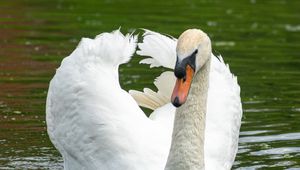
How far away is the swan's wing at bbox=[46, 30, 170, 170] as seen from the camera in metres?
8.20

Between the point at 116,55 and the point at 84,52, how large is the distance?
306mm

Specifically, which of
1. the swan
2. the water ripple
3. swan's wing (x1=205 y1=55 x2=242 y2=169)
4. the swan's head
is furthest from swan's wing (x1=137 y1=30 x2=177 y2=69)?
the water ripple

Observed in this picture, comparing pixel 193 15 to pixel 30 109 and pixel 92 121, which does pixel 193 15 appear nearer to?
pixel 30 109

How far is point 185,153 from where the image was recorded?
7461 mm

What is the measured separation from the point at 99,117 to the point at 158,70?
6270 millimetres

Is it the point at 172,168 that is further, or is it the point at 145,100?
the point at 145,100

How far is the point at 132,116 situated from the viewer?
8.59m

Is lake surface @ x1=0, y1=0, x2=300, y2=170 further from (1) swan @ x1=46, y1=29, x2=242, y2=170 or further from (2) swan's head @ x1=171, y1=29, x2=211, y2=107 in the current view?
(2) swan's head @ x1=171, y1=29, x2=211, y2=107

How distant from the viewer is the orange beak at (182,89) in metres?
6.68

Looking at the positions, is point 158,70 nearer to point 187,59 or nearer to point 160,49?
point 160,49

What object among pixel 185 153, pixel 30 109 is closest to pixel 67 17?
pixel 30 109

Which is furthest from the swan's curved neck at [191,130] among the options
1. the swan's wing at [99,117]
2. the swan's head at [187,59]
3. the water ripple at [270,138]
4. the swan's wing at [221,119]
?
the water ripple at [270,138]

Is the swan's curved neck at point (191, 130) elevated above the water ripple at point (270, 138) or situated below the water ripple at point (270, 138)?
above

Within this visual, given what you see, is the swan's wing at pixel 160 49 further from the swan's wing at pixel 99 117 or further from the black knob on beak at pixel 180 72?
the black knob on beak at pixel 180 72
